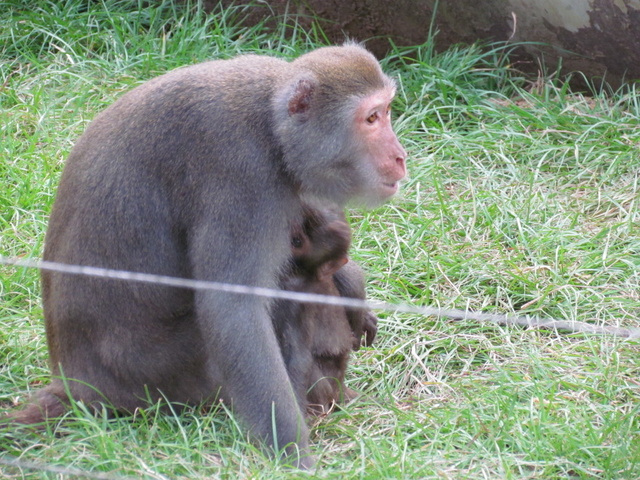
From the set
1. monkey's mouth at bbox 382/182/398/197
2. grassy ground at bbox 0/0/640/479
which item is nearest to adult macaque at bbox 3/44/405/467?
monkey's mouth at bbox 382/182/398/197

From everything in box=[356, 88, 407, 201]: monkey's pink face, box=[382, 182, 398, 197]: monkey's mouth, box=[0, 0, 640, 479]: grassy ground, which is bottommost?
box=[0, 0, 640, 479]: grassy ground

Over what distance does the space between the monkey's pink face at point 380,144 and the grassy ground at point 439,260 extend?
45.7 inches

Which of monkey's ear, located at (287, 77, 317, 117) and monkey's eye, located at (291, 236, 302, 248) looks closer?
monkey's ear, located at (287, 77, 317, 117)

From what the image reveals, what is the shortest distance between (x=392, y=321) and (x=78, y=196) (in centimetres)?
207

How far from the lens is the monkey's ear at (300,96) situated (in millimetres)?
4211

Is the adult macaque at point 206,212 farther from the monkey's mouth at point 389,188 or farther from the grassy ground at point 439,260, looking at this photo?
the grassy ground at point 439,260

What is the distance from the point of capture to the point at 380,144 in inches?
171

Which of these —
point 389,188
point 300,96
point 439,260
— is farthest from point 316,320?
point 439,260

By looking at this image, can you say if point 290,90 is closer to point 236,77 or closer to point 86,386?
point 236,77

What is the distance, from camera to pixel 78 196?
13.9 feet

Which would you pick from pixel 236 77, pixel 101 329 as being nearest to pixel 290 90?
pixel 236 77

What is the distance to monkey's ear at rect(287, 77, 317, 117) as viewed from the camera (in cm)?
421

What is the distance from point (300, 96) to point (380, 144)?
0.45 meters

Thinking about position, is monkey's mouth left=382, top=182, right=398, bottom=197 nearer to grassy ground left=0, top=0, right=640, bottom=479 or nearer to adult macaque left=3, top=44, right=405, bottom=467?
adult macaque left=3, top=44, right=405, bottom=467
